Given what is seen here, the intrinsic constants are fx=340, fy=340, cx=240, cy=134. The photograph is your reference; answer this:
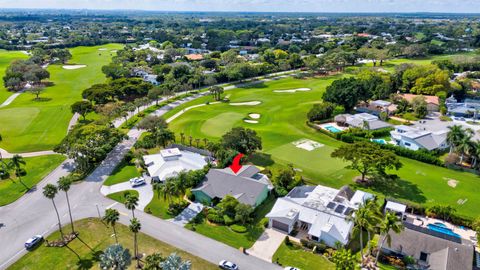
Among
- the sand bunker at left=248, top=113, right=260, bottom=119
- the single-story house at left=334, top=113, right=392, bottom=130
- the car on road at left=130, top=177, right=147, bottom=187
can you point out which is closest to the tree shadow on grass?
the single-story house at left=334, top=113, right=392, bottom=130

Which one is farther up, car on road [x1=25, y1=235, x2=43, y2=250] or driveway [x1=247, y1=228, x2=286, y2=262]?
car on road [x1=25, y1=235, x2=43, y2=250]

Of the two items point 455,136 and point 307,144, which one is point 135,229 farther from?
point 455,136

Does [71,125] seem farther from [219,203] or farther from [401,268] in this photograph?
[401,268]

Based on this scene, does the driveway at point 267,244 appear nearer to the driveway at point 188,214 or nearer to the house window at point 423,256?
the driveway at point 188,214

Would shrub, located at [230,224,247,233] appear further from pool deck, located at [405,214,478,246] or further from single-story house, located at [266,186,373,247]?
pool deck, located at [405,214,478,246]

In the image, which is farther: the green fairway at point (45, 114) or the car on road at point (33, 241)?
the green fairway at point (45, 114)

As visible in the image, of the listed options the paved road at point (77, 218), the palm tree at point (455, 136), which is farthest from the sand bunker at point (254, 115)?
the palm tree at point (455, 136)

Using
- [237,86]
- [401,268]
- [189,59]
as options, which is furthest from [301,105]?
[189,59]
